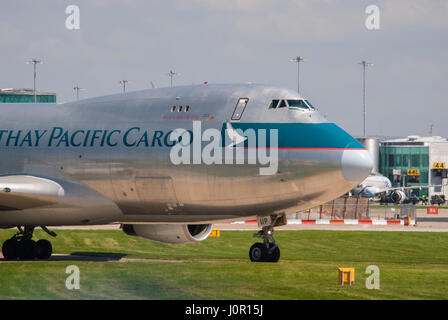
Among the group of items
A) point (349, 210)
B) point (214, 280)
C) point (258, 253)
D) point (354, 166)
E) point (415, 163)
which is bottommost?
point (214, 280)

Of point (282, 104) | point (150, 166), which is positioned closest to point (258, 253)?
point (150, 166)

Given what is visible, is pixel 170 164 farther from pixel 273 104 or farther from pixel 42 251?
pixel 42 251

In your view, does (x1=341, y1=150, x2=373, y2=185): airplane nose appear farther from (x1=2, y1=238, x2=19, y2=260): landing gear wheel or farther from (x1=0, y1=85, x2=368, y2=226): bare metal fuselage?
(x1=2, y1=238, x2=19, y2=260): landing gear wheel

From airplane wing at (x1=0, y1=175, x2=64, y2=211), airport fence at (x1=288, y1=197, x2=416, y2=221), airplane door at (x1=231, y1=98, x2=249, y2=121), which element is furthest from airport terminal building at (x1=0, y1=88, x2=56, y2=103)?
airplane door at (x1=231, y1=98, x2=249, y2=121)

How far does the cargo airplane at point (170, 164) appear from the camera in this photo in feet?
87.0

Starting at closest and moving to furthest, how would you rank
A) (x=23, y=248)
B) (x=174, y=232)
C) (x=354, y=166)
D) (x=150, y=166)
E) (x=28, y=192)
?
(x=354, y=166) → (x=150, y=166) → (x=28, y=192) → (x=174, y=232) → (x=23, y=248)

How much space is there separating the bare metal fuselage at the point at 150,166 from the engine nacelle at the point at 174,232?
1.13 m

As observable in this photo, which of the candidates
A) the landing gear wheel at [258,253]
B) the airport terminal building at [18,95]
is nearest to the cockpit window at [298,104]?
the landing gear wheel at [258,253]

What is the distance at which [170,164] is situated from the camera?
27797mm

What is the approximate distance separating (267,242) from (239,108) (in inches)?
184

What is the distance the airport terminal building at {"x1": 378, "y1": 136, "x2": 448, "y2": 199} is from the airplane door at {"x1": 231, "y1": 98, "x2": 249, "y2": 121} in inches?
5045

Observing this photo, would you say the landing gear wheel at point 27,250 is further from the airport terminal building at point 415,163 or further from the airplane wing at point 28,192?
the airport terminal building at point 415,163

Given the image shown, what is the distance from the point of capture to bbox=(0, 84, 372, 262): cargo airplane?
26531 mm
